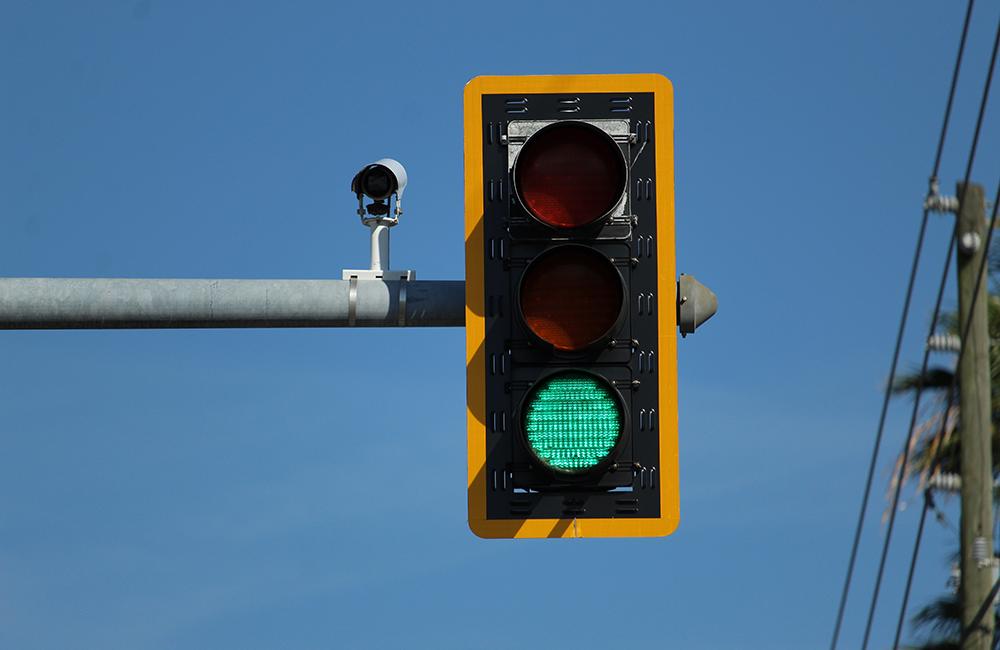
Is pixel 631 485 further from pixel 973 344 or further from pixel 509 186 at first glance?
pixel 973 344

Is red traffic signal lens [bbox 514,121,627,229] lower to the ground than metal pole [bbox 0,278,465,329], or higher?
higher

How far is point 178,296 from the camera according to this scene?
5129mm

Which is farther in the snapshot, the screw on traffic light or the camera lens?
the camera lens

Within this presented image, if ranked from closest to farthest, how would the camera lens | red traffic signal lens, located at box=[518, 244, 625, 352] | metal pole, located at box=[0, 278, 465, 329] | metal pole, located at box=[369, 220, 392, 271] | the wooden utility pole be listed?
1. red traffic signal lens, located at box=[518, 244, 625, 352]
2. metal pole, located at box=[0, 278, 465, 329]
3. metal pole, located at box=[369, 220, 392, 271]
4. the camera lens
5. the wooden utility pole

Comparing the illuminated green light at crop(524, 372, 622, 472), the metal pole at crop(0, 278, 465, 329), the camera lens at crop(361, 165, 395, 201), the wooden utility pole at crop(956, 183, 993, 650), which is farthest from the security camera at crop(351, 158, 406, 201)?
the wooden utility pole at crop(956, 183, 993, 650)

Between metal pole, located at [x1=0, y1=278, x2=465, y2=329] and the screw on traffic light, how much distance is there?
1.03 feet

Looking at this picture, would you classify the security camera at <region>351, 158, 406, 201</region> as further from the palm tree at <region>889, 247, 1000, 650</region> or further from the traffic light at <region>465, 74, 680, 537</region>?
the palm tree at <region>889, 247, 1000, 650</region>

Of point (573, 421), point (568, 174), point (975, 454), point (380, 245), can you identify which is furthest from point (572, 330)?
point (975, 454)

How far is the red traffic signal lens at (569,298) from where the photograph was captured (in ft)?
15.6

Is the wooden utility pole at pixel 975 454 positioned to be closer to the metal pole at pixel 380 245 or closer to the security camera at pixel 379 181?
the security camera at pixel 379 181

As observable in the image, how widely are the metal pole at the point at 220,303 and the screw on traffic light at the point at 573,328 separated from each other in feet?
1.03

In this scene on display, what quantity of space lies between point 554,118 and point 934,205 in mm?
6542

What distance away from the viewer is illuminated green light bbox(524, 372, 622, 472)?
4754mm

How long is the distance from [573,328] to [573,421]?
26cm
